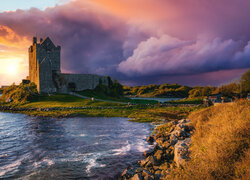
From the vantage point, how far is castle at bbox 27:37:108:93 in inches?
2534

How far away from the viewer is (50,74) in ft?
217

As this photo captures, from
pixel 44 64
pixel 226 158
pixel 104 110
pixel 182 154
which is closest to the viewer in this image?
pixel 226 158

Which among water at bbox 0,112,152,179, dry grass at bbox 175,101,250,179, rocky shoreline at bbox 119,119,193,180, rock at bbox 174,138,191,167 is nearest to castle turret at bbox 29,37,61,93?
water at bbox 0,112,152,179

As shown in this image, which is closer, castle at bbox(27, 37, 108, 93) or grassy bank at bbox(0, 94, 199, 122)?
grassy bank at bbox(0, 94, 199, 122)

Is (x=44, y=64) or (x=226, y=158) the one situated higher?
(x=44, y=64)

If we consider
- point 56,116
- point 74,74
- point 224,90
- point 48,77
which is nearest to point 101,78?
point 74,74

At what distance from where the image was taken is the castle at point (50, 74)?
64375mm

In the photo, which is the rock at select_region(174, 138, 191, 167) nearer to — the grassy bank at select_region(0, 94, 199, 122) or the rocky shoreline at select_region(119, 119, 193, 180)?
the rocky shoreline at select_region(119, 119, 193, 180)

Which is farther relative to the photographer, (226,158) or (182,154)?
(182,154)

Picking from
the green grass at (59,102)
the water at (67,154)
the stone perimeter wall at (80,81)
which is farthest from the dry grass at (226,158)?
the stone perimeter wall at (80,81)

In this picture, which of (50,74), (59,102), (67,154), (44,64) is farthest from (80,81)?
(67,154)

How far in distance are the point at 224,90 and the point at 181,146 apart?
276 feet

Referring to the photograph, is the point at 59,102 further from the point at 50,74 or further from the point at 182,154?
the point at 182,154

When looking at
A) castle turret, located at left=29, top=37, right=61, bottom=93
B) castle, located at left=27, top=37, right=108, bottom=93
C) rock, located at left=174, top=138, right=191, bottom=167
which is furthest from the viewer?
castle, located at left=27, top=37, right=108, bottom=93
